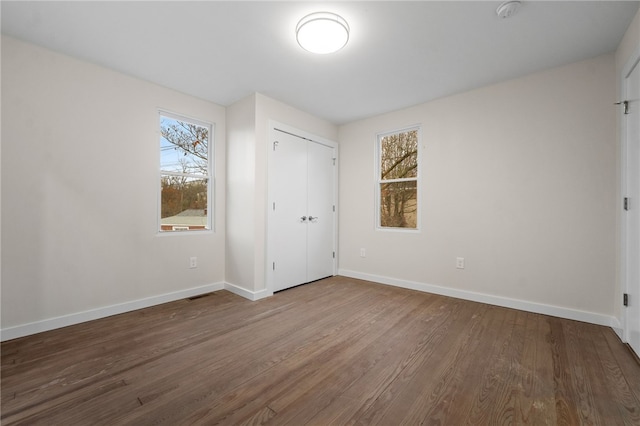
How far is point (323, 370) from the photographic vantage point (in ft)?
5.95

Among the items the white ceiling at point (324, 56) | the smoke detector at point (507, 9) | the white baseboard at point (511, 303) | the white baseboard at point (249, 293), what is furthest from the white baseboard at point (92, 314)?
the smoke detector at point (507, 9)

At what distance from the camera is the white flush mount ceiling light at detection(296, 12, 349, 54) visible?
201 centimetres

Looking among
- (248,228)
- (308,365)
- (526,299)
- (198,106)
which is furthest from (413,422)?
(198,106)

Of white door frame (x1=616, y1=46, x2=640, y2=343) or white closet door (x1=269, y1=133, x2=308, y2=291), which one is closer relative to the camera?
white door frame (x1=616, y1=46, x2=640, y2=343)

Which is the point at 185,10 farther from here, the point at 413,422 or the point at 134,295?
the point at 413,422

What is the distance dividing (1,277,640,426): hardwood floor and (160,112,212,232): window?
3.85 feet

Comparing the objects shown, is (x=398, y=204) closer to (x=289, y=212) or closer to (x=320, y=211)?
(x=320, y=211)

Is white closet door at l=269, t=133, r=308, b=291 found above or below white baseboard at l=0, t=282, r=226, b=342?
above

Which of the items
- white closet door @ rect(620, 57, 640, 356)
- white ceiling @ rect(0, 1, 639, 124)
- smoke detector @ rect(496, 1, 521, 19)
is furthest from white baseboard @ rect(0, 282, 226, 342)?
white closet door @ rect(620, 57, 640, 356)

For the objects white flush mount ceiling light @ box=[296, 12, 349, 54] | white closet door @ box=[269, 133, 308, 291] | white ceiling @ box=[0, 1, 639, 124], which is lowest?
white closet door @ box=[269, 133, 308, 291]

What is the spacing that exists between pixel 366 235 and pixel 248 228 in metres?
1.85

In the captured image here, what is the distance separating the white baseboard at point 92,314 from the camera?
226 centimetres

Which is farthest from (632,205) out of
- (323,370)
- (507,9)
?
(323,370)

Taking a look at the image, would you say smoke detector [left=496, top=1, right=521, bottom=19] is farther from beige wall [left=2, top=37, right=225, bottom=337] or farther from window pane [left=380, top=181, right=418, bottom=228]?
beige wall [left=2, top=37, right=225, bottom=337]
